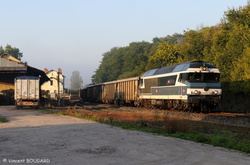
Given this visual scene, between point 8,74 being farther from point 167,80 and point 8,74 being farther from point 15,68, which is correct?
point 167,80

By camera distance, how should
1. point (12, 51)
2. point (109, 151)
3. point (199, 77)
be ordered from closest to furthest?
point (109, 151) < point (199, 77) < point (12, 51)

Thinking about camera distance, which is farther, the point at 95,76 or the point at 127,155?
the point at 95,76

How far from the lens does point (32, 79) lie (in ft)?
112

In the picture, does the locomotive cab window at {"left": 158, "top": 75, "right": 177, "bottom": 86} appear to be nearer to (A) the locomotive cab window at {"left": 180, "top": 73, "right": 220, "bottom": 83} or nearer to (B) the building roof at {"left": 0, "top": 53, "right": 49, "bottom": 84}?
(A) the locomotive cab window at {"left": 180, "top": 73, "right": 220, "bottom": 83}

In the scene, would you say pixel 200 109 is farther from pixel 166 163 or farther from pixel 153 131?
pixel 166 163

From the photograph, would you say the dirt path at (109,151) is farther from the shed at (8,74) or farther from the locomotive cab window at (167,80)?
the shed at (8,74)

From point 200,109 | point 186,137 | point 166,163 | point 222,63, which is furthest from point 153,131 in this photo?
point 222,63

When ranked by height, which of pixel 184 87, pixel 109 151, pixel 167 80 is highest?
pixel 167 80

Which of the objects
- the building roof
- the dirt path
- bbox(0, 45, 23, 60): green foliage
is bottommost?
the dirt path

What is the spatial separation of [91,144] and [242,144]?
4776 millimetres

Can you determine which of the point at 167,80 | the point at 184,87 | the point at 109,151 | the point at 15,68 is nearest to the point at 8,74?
the point at 15,68

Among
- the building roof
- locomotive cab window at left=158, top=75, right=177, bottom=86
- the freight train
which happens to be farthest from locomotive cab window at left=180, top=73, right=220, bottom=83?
the building roof

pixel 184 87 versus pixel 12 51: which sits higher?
pixel 12 51

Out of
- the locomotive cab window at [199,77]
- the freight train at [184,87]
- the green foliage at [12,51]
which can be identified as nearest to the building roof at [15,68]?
the freight train at [184,87]
